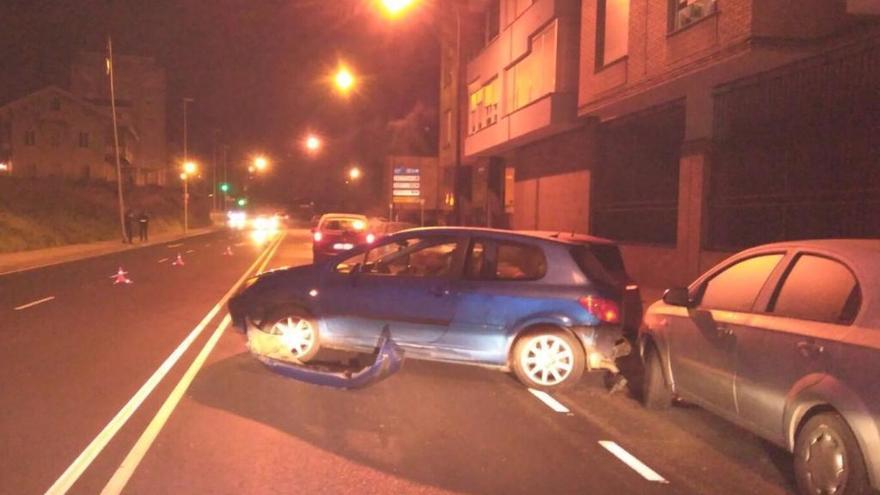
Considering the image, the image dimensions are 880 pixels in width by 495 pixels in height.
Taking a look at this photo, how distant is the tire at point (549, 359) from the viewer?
8.45 m

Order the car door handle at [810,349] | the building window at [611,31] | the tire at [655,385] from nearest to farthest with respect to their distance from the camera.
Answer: the car door handle at [810,349] < the tire at [655,385] < the building window at [611,31]

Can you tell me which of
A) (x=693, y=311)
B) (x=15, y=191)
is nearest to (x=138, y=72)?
(x=15, y=191)

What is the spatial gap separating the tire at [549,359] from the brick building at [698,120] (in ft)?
20.2

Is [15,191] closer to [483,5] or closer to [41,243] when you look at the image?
[41,243]

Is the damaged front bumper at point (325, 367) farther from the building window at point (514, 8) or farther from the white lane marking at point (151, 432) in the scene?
the building window at point (514, 8)

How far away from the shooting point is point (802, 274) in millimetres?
5715

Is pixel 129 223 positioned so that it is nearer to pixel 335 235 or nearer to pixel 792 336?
pixel 335 235

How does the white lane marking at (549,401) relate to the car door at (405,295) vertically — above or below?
below

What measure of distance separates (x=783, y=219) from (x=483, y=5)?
74.9 ft

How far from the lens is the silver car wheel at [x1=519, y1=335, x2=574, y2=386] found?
8461 millimetres

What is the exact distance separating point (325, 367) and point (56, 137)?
6375 centimetres

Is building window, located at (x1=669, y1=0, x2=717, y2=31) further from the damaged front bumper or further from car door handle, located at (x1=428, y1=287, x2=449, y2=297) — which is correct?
the damaged front bumper

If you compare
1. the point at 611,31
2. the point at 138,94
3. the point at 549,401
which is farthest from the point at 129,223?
the point at 138,94

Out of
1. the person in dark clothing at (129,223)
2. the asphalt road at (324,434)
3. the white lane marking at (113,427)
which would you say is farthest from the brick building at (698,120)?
the person in dark clothing at (129,223)
